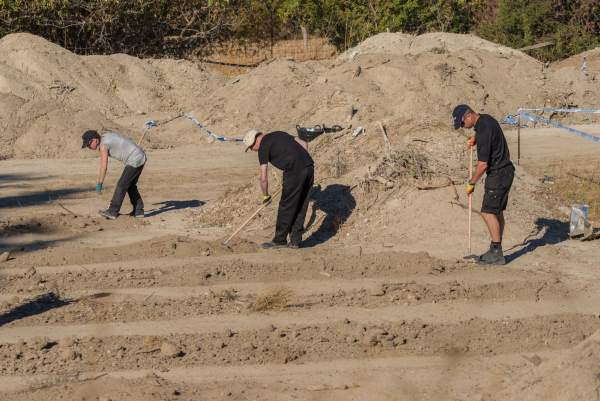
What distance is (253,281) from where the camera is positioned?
36.7 ft

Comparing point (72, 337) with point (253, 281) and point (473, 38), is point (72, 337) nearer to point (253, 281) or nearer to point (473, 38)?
point (253, 281)

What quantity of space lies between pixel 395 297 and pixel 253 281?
1.66 meters

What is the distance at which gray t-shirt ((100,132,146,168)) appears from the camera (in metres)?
14.4

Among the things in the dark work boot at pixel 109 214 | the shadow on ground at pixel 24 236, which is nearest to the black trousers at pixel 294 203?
the shadow on ground at pixel 24 236

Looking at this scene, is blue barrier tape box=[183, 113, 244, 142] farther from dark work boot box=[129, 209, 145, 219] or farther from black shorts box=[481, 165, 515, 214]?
black shorts box=[481, 165, 515, 214]

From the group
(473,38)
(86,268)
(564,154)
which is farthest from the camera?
(473,38)

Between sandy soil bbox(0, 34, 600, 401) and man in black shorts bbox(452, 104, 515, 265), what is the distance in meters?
0.66

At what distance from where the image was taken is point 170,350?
346 inches

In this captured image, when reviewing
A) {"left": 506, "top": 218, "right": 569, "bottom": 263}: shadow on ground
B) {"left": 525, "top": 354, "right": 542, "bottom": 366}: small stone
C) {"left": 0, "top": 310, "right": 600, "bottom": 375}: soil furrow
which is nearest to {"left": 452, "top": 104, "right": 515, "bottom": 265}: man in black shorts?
A: {"left": 506, "top": 218, "right": 569, "bottom": 263}: shadow on ground

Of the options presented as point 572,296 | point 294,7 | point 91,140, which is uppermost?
point 294,7

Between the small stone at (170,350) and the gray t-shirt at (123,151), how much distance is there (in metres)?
6.00

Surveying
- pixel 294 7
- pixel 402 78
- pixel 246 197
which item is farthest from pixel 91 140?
pixel 294 7

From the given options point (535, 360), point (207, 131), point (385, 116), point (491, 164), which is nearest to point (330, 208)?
point (491, 164)

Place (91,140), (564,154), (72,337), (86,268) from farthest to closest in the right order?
(564,154), (91,140), (86,268), (72,337)
